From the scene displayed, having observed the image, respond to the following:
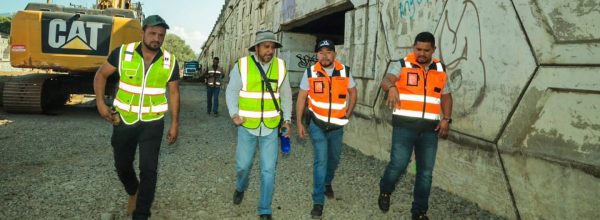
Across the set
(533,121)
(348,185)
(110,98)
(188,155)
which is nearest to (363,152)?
(348,185)

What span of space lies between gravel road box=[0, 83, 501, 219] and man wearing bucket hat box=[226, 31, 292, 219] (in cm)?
54

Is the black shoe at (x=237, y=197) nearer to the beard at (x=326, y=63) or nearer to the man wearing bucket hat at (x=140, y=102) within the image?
the man wearing bucket hat at (x=140, y=102)

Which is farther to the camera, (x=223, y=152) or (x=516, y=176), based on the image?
(x=223, y=152)

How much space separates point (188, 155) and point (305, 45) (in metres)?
7.00

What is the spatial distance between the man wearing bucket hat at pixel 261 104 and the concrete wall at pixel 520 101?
85.0 inches

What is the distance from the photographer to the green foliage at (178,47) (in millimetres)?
101106

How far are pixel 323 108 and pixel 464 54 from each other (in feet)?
6.25

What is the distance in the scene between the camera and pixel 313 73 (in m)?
4.00

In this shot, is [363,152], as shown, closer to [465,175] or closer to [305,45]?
[465,175]

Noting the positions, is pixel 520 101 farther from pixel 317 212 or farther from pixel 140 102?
pixel 140 102

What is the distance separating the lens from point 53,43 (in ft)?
28.9

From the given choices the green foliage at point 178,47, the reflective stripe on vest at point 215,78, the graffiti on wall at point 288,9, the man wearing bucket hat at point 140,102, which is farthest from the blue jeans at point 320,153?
the green foliage at point 178,47

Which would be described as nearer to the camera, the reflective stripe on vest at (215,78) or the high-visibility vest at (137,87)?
the high-visibility vest at (137,87)

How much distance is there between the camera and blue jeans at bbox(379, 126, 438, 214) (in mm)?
3709
